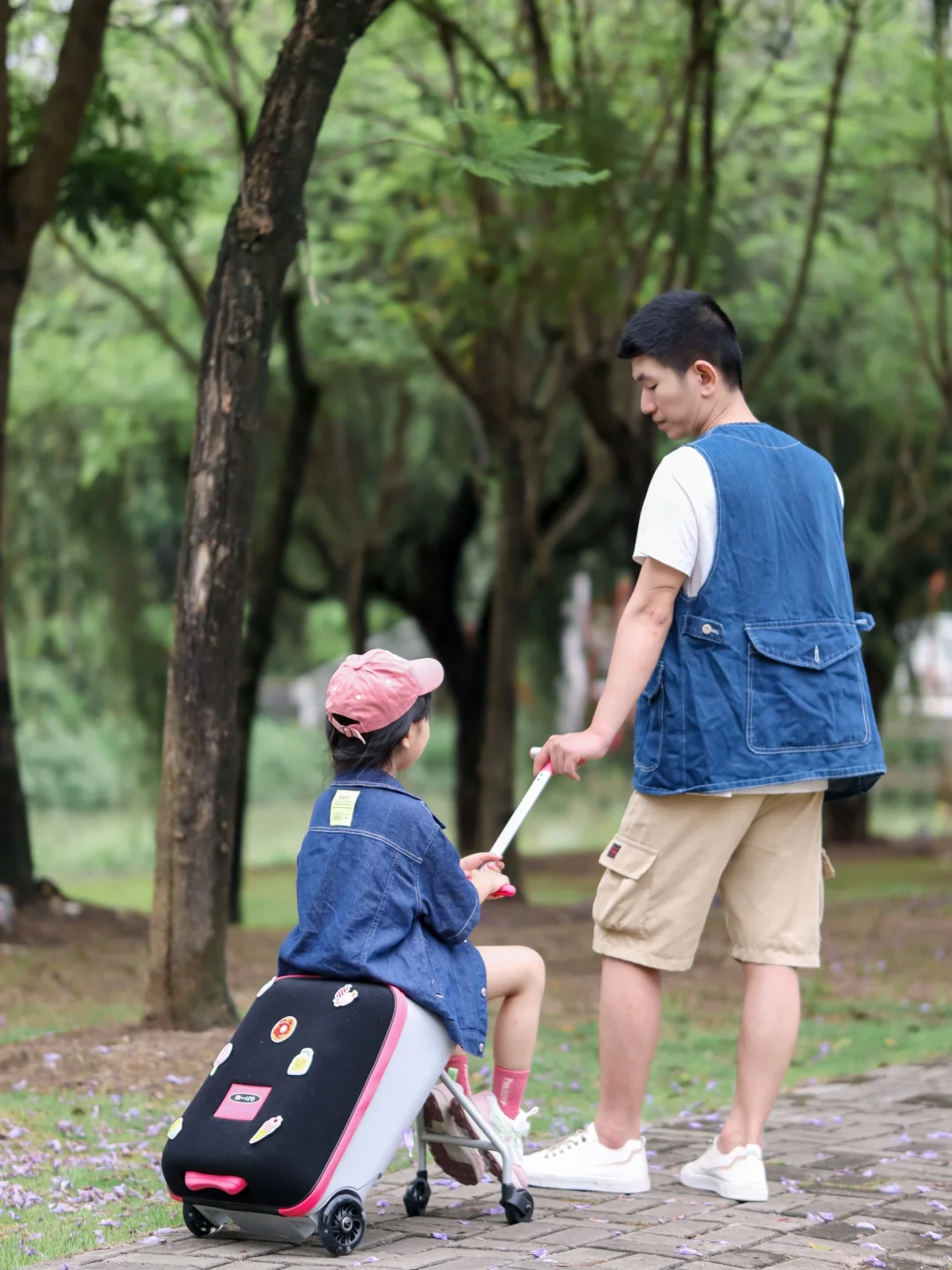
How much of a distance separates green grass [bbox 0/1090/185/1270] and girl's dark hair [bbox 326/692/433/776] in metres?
1.13

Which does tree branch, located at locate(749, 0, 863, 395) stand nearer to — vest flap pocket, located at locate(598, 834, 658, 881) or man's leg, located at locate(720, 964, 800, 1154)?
vest flap pocket, located at locate(598, 834, 658, 881)

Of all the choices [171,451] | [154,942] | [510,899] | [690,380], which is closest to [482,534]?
[171,451]

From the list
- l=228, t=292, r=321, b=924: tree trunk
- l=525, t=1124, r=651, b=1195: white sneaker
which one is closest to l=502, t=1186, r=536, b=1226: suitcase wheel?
l=525, t=1124, r=651, b=1195: white sneaker

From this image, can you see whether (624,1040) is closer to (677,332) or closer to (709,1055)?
(677,332)

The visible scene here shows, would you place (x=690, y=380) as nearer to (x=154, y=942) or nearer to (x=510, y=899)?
(x=154, y=942)

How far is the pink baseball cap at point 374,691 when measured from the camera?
3.94 meters

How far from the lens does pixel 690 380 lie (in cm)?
433

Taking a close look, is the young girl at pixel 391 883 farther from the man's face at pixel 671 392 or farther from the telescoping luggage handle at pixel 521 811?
the man's face at pixel 671 392

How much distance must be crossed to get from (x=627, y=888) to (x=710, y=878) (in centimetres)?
20

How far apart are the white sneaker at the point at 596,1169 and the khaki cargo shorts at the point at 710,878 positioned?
1.58 feet

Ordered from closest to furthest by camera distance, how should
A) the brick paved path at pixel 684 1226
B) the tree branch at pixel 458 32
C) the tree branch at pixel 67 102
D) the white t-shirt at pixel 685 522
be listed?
the brick paved path at pixel 684 1226, the white t-shirt at pixel 685 522, the tree branch at pixel 67 102, the tree branch at pixel 458 32

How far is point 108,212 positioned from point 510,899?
17.7 ft

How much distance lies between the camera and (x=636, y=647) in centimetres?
418

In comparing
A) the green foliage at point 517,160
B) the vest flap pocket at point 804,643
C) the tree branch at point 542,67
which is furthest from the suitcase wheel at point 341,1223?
the tree branch at point 542,67
